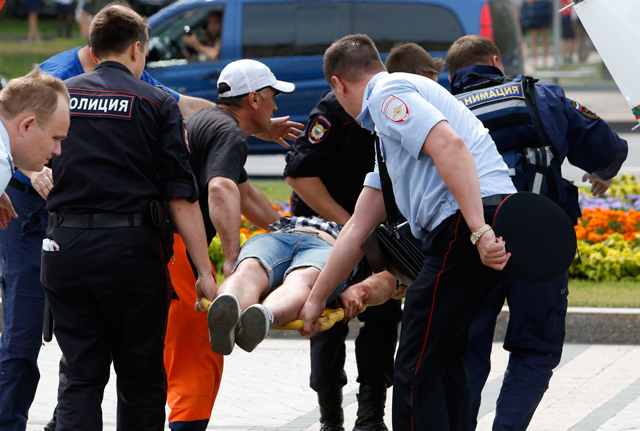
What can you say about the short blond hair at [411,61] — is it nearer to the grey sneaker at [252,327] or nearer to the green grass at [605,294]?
the grey sneaker at [252,327]

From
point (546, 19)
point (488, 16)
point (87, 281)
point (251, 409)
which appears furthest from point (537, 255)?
point (546, 19)

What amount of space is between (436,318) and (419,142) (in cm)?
Result: 66

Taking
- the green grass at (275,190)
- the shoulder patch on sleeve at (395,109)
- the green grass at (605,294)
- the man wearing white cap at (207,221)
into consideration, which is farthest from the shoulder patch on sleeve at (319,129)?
the green grass at (275,190)

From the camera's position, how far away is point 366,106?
353cm

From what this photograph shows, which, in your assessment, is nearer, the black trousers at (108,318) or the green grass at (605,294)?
the black trousers at (108,318)

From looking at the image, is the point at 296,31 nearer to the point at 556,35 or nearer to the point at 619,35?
the point at 556,35

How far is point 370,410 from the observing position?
4500 millimetres

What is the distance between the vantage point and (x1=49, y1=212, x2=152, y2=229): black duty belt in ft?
11.5

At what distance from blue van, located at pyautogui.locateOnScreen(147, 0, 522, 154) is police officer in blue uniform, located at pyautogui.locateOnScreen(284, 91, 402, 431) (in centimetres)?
750

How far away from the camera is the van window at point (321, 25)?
12305mm

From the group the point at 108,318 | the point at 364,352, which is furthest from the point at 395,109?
the point at 364,352

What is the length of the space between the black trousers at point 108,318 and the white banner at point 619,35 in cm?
185

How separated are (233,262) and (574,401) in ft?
6.62

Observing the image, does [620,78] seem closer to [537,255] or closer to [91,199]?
[537,255]
